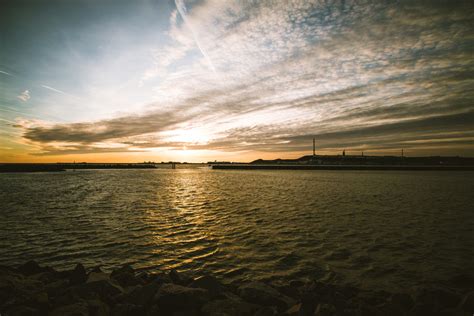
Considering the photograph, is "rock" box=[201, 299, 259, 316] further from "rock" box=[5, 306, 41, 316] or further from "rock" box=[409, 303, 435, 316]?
"rock" box=[5, 306, 41, 316]

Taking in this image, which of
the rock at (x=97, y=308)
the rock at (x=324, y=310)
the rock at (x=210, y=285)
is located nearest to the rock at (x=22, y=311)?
the rock at (x=97, y=308)

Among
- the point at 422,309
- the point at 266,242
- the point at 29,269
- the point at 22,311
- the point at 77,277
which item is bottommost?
the point at 266,242

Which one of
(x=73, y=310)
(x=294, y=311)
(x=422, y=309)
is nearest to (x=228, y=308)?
(x=294, y=311)

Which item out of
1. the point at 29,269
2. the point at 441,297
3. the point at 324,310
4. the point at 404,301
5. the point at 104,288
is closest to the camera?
the point at 324,310

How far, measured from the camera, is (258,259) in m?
8.59

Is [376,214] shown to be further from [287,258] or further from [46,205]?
[46,205]

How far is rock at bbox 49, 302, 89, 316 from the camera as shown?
446 cm

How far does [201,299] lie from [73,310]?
8.38 ft

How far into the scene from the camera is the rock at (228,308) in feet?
15.5

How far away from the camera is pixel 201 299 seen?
5.20 m

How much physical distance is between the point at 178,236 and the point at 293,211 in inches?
352

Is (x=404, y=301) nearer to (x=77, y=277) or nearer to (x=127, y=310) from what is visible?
(x=127, y=310)

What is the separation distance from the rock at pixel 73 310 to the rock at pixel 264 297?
337 centimetres

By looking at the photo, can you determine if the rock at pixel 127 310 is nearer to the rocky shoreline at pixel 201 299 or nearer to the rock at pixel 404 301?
the rocky shoreline at pixel 201 299
